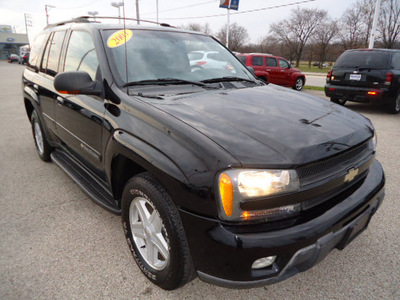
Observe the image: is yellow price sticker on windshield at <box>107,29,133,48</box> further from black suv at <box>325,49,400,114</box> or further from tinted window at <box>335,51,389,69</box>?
tinted window at <box>335,51,389,69</box>

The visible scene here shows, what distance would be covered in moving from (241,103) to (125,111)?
84 centimetres

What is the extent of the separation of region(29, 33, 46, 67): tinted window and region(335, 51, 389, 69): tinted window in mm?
7449

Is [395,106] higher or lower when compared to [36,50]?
lower

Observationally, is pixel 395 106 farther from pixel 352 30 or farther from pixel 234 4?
pixel 352 30

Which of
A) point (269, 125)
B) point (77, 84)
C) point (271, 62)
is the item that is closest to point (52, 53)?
point (77, 84)

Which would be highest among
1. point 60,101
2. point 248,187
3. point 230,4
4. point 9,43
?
point 9,43

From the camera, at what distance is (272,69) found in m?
12.8

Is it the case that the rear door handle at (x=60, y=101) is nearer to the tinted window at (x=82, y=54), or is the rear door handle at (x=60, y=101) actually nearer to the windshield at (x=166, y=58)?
the tinted window at (x=82, y=54)

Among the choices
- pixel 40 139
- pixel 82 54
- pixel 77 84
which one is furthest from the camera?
pixel 40 139

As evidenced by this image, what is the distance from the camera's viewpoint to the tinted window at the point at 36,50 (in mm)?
3936

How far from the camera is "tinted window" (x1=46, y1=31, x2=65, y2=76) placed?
3.25 metres

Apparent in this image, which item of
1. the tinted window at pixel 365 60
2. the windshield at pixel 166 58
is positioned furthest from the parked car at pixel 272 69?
the windshield at pixel 166 58

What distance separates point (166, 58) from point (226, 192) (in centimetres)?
160

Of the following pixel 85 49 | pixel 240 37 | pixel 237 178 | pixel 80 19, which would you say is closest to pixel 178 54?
pixel 85 49
